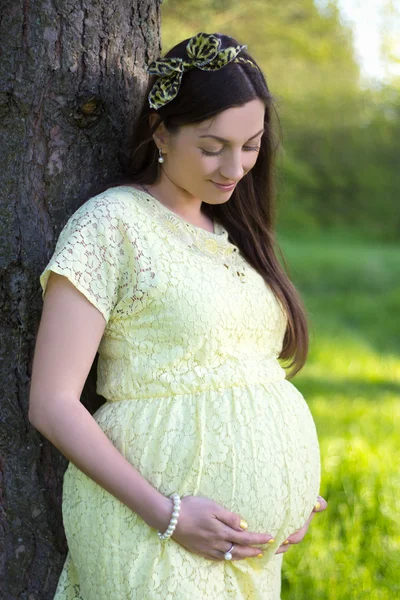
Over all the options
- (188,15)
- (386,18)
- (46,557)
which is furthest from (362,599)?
(386,18)

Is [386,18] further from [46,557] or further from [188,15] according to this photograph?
[46,557]

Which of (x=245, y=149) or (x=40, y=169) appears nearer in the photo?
(x=245, y=149)

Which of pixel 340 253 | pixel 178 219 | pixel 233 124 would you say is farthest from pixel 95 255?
pixel 340 253

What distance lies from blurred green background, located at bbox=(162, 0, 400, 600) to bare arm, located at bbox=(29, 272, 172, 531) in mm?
825

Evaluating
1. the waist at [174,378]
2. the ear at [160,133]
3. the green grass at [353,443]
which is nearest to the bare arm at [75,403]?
the waist at [174,378]

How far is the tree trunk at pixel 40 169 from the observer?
1981 millimetres

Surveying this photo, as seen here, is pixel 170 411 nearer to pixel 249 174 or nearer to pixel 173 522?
pixel 173 522

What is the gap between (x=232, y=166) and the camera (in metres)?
1.86

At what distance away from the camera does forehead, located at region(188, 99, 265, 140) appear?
1.82m

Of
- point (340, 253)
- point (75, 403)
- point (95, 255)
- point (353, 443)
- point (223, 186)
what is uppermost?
point (223, 186)

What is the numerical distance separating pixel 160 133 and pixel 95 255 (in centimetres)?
40

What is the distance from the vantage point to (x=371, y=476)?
3.48m

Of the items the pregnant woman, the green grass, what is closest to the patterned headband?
the pregnant woman

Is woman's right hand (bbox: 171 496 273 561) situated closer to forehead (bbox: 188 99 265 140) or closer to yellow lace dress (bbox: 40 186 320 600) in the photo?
yellow lace dress (bbox: 40 186 320 600)
